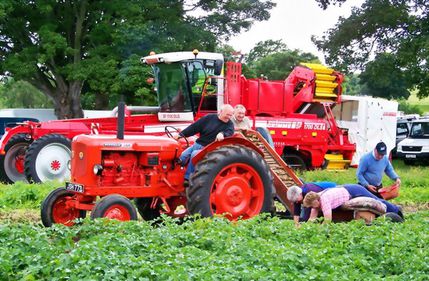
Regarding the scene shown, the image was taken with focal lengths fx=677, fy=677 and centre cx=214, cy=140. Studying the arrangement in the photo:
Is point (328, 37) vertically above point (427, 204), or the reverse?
point (328, 37)

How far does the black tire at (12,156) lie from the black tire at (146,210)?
623 cm

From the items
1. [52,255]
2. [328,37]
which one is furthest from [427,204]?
[328,37]

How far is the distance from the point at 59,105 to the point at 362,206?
69.8 feet

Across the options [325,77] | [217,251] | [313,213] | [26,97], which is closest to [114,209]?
[217,251]

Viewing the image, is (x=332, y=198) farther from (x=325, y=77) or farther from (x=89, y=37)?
(x=89, y=37)

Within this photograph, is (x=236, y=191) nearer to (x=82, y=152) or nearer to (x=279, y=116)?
(x=82, y=152)

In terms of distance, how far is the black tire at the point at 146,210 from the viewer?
998 cm

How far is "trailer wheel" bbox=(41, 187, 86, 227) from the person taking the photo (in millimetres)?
9172

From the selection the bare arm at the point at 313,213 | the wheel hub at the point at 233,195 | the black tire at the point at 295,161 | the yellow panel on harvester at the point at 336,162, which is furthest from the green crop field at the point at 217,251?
the yellow panel on harvester at the point at 336,162

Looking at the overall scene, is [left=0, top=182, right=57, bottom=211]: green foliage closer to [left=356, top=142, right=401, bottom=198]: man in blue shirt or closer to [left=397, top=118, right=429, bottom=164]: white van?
[left=356, top=142, right=401, bottom=198]: man in blue shirt

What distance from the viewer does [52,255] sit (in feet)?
19.3

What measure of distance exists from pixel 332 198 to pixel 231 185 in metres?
1.41

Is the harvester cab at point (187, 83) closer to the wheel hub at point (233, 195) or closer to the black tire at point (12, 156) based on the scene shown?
the black tire at point (12, 156)

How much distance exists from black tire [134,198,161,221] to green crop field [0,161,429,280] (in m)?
2.33
